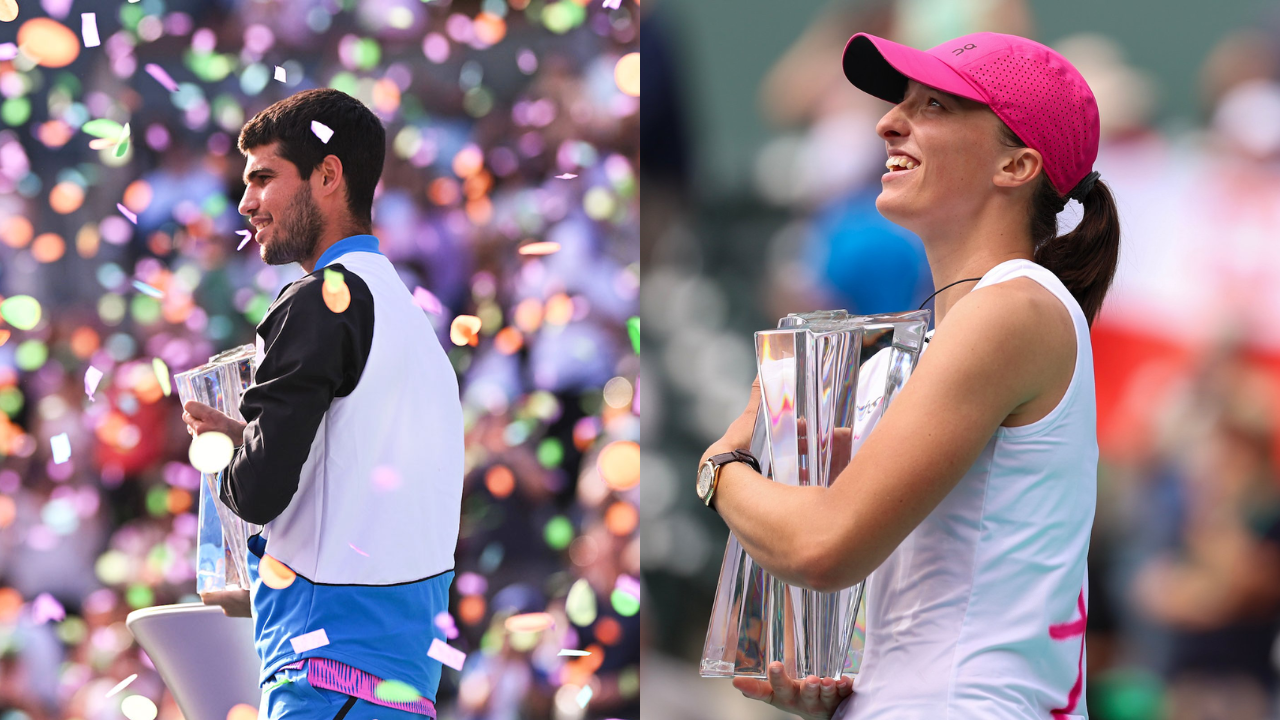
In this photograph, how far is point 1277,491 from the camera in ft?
7.68

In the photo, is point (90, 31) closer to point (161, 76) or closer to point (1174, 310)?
point (161, 76)

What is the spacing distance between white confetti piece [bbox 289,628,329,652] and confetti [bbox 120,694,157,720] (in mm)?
2167

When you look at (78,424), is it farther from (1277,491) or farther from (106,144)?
(1277,491)

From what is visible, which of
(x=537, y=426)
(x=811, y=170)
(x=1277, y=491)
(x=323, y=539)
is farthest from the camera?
A: (x=537, y=426)

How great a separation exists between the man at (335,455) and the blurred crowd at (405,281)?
1572 mm

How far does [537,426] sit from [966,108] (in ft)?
7.69

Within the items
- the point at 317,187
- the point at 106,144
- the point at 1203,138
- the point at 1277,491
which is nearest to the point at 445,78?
the point at 106,144

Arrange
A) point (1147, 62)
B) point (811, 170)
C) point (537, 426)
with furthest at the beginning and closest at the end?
point (537, 426), point (811, 170), point (1147, 62)

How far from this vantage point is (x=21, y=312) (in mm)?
3641

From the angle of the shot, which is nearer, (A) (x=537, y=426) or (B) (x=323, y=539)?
(B) (x=323, y=539)

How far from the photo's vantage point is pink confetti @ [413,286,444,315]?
2.98 metres

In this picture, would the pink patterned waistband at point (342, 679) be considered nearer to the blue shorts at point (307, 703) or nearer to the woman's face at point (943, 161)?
the blue shorts at point (307, 703)

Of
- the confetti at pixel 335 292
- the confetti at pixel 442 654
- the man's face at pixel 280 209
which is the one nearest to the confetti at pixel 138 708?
the confetti at pixel 442 654

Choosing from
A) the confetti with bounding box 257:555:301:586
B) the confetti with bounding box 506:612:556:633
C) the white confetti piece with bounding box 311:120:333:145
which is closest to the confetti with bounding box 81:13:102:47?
the confetti with bounding box 506:612:556:633
